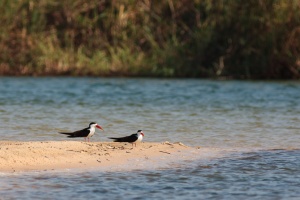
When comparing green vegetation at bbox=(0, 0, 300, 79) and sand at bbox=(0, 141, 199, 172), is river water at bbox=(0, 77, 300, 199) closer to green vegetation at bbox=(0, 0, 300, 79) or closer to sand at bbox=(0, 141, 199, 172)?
sand at bbox=(0, 141, 199, 172)

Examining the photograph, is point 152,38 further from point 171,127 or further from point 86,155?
point 86,155

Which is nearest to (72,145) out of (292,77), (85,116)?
(85,116)

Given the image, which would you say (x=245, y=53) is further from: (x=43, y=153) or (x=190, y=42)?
(x=43, y=153)

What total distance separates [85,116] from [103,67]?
1234 centimetres

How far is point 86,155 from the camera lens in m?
11.4

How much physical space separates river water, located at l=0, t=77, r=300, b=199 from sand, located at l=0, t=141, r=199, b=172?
0.36 metres

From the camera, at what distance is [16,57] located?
30391mm

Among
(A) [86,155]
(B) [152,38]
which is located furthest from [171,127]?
(B) [152,38]

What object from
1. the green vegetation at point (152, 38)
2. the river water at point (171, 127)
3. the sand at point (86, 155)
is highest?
the green vegetation at point (152, 38)

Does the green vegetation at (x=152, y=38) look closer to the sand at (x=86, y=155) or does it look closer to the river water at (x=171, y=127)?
the river water at (x=171, y=127)

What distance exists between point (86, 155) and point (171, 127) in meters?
4.69

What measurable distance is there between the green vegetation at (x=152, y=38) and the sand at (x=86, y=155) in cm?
1635

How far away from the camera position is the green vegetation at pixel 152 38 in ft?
93.9

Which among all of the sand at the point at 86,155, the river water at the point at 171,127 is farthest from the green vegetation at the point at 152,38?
the sand at the point at 86,155
